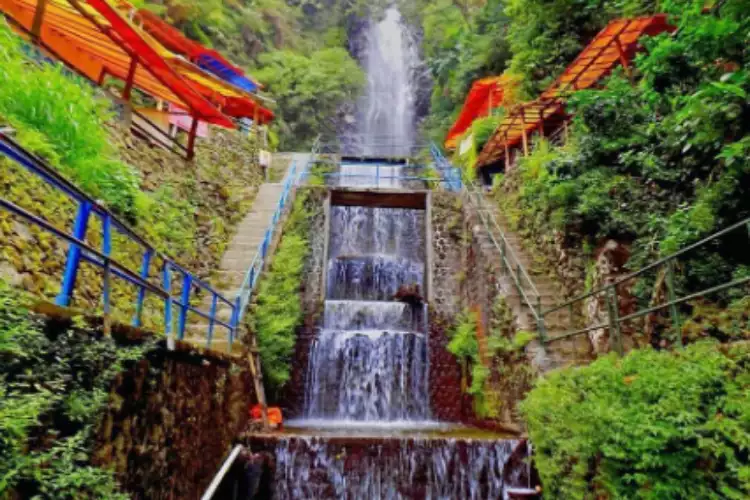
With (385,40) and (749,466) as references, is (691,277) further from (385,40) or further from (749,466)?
(385,40)

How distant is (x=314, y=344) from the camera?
11047 mm

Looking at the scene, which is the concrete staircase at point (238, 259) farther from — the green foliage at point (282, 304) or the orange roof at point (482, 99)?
the orange roof at point (482, 99)

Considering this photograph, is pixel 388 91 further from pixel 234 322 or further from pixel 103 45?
pixel 234 322

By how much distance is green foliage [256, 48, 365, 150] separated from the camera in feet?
81.7

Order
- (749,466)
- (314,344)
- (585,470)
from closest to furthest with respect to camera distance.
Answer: (749,466) < (585,470) < (314,344)

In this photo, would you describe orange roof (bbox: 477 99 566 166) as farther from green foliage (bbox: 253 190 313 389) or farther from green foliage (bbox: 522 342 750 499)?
green foliage (bbox: 522 342 750 499)

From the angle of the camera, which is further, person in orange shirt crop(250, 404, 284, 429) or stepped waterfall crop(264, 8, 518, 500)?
person in orange shirt crop(250, 404, 284, 429)

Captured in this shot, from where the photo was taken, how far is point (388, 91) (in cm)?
3588

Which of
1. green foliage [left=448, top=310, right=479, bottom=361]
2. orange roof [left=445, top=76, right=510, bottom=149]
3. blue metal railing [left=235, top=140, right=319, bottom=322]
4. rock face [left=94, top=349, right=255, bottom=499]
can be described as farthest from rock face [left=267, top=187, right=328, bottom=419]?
orange roof [left=445, top=76, right=510, bottom=149]

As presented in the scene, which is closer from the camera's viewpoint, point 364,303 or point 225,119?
point 225,119

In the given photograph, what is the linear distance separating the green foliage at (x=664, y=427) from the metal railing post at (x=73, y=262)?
150 inches

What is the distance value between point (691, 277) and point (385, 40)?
37.1 m

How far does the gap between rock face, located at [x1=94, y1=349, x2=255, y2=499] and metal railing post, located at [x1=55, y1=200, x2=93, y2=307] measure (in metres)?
0.65

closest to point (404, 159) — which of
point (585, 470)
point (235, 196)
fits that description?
point (235, 196)
